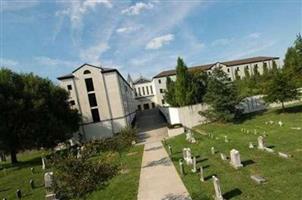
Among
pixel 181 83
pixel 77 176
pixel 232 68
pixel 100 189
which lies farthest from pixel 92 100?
pixel 232 68

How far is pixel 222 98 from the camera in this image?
38625mm

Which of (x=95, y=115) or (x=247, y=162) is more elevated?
(x=95, y=115)

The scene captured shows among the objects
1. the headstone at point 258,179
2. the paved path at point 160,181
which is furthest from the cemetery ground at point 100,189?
the headstone at point 258,179

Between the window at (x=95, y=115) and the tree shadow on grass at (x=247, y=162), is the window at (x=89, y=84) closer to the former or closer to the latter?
the window at (x=95, y=115)

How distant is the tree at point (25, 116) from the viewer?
1316 inches

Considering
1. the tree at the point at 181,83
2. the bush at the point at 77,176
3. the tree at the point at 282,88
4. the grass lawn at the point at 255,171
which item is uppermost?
the tree at the point at 181,83

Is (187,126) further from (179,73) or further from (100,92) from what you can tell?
(100,92)

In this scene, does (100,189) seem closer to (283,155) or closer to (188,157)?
(188,157)

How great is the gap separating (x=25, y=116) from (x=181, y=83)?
72.7ft

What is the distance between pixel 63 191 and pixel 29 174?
19.4 meters

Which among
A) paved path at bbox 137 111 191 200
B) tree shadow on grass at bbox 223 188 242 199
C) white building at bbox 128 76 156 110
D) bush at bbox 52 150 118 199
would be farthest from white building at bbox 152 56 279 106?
bush at bbox 52 150 118 199

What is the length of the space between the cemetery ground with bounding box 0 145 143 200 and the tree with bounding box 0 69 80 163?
9.69 ft

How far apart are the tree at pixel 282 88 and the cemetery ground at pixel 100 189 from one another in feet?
60.7

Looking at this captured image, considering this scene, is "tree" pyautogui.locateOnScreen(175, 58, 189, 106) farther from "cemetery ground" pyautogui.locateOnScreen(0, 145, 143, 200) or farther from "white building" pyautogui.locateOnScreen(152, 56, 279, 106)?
"white building" pyautogui.locateOnScreen(152, 56, 279, 106)
